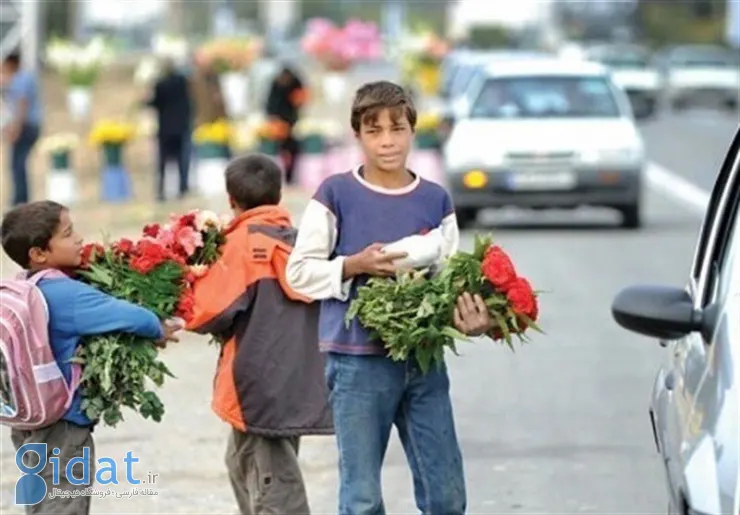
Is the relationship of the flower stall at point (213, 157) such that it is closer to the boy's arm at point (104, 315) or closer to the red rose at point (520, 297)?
the boy's arm at point (104, 315)

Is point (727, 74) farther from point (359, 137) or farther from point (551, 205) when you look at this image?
point (359, 137)

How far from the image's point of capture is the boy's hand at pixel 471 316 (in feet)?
20.1

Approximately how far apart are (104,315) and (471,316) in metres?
1.13

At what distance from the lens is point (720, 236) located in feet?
20.4

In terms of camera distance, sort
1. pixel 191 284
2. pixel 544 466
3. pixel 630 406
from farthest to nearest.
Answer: pixel 630 406, pixel 544 466, pixel 191 284

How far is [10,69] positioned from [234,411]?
16.2 meters

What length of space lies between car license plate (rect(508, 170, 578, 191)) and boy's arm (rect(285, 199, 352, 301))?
1523 cm

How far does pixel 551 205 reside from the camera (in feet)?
71.2

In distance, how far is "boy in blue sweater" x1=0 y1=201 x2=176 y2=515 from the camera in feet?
21.3

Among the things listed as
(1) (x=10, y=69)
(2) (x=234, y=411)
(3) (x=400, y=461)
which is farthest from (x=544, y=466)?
(1) (x=10, y=69)

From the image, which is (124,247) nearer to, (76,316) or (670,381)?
(76,316)

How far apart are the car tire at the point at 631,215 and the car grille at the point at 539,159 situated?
2.82 feet

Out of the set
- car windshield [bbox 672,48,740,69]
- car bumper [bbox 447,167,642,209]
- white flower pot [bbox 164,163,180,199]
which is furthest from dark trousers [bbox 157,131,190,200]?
car windshield [bbox 672,48,740,69]

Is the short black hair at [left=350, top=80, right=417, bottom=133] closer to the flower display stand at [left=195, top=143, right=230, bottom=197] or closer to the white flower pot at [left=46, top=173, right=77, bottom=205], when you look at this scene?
the flower display stand at [left=195, top=143, right=230, bottom=197]
